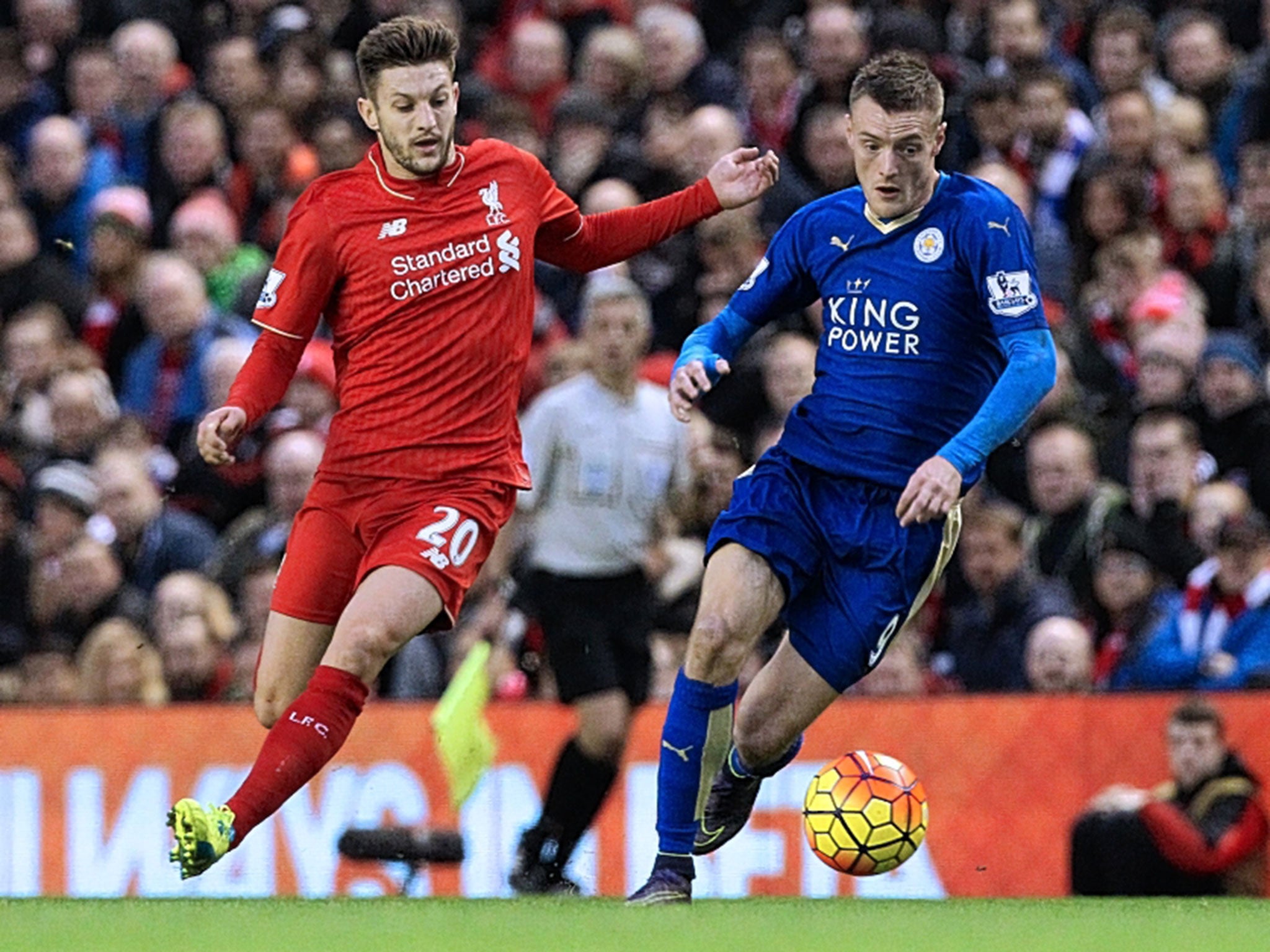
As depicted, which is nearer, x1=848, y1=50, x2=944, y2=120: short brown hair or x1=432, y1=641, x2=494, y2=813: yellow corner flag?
x1=848, y1=50, x2=944, y2=120: short brown hair

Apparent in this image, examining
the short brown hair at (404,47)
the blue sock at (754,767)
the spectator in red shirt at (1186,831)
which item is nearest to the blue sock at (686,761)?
the blue sock at (754,767)

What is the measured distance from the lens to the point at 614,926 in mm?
6602

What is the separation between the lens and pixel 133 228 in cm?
1384

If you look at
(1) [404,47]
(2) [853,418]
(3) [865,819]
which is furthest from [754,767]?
(1) [404,47]

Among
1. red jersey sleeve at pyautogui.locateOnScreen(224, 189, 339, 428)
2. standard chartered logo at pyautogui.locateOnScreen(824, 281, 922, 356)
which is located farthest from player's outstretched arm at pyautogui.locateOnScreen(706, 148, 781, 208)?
red jersey sleeve at pyautogui.locateOnScreen(224, 189, 339, 428)

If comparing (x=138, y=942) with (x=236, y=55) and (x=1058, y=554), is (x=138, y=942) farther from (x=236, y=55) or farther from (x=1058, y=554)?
(x=236, y=55)

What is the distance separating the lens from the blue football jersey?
761 centimetres

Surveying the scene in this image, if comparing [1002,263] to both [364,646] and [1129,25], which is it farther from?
[1129,25]

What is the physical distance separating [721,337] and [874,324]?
0.49 m

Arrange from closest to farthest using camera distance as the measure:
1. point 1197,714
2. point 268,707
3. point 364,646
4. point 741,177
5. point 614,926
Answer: point 614,926 → point 364,646 → point 268,707 → point 741,177 → point 1197,714

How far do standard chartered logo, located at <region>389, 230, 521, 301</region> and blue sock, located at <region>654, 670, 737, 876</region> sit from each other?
1.47 metres

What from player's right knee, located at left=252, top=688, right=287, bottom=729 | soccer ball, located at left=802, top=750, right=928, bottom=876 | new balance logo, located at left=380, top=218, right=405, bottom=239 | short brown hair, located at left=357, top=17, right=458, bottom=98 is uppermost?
short brown hair, located at left=357, top=17, right=458, bottom=98

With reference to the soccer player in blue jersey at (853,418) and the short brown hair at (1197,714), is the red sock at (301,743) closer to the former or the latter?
the soccer player in blue jersey at (853,418)

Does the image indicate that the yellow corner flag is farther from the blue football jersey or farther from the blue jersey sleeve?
the blue jersey sleeve
